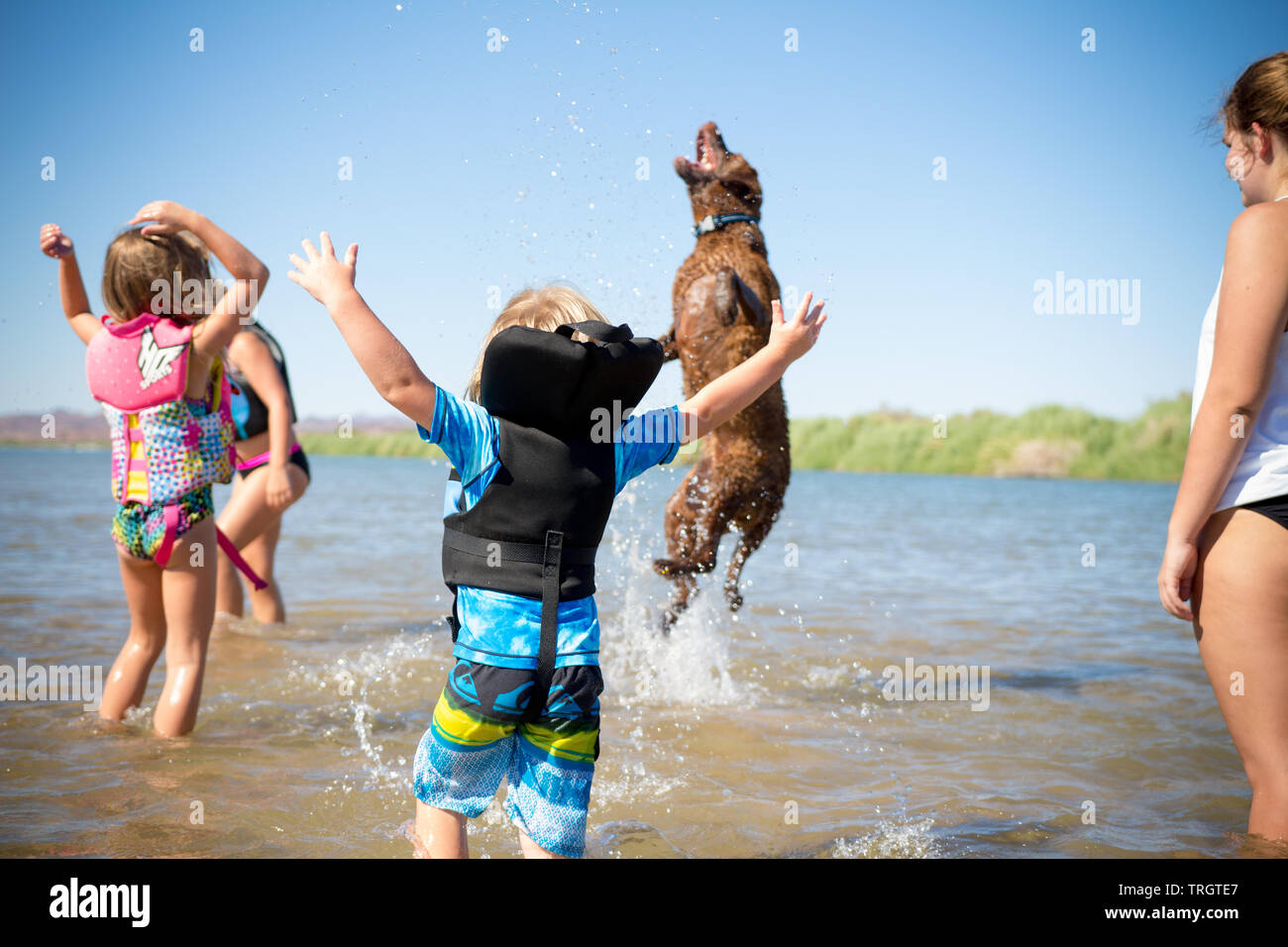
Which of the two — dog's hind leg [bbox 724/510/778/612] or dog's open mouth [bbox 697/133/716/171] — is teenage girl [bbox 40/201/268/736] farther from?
dog's hind leg [bbox 724/510/778/612]

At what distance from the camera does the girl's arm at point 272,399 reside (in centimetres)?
455

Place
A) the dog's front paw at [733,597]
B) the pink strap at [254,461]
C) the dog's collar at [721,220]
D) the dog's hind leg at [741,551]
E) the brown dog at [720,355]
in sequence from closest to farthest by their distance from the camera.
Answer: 1. the brown dog at [720,355]
2. the dog's collar at [721,220]
3. the dog's hind leg at [741,551]
4. the dog's front paw at [733,597]
5. the pink strap at [254,461]

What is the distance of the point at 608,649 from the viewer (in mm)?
6609

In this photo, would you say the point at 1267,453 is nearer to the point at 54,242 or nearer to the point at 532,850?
the point at 532,850

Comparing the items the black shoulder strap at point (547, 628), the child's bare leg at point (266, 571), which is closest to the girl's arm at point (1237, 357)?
the black shoulder strap at point (547, 628)

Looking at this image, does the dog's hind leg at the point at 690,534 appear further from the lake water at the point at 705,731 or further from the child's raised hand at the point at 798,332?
the child's raised hand at the point at 798,332

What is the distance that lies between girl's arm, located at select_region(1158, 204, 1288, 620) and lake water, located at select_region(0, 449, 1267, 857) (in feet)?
4.69

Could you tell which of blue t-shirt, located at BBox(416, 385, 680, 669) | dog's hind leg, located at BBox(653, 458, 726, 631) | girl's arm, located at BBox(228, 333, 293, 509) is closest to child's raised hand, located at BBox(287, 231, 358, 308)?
blue t-shirt, located at BBox(416, 385, 680, 669)

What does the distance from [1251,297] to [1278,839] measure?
1.42 metres

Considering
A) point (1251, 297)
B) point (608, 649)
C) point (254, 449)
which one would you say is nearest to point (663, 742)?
point (608, 649)

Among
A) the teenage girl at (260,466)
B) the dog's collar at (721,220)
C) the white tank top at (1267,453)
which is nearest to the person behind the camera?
the white tank top at (1267,453)

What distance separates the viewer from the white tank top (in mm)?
2393

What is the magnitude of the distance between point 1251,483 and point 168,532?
12.4ft

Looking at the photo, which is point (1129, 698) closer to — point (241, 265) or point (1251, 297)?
point (1251, 297)
